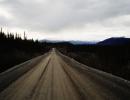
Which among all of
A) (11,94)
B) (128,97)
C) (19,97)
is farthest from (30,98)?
(128,97)

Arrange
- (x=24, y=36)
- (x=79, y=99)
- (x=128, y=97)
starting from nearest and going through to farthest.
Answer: (x=79, y=99), (x=128, y=97), (x=24, y=36)

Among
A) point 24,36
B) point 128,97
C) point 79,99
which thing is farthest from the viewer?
point 24,36

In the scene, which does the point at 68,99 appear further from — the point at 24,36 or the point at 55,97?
the point at 24,36

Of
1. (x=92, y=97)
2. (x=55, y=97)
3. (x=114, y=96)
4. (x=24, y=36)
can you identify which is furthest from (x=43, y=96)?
(x=24, y=36)

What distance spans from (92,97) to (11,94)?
312cm

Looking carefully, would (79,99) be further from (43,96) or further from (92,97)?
(43,96)

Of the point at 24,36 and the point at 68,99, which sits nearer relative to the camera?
the point at 68,99

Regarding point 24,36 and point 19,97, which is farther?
point 24,36

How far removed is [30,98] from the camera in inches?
325

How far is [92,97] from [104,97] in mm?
433

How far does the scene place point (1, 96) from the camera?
8.65m

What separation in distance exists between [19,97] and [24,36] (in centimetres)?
10242

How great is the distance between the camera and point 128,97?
856 centimetres

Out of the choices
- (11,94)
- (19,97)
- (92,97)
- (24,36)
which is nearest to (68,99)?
(92,97)
